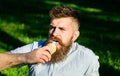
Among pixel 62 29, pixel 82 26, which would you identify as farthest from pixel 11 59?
pixel 82 26

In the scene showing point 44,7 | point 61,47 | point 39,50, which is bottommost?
point 44,7

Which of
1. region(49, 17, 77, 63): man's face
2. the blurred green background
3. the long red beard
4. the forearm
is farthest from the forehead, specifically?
the blurred green background

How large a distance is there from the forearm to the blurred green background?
353cm

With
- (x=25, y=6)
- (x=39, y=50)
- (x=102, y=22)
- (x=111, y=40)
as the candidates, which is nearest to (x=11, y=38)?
(x=111, y=40)

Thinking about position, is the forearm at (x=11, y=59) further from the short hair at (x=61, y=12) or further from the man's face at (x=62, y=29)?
the short hair at (x=61, y=12)

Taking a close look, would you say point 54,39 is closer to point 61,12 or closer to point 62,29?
point 62,29

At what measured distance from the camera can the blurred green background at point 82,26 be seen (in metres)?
8.95

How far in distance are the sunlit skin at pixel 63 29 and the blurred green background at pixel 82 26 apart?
2.82 meters

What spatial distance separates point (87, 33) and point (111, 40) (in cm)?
76

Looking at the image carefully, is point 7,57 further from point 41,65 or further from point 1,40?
point 1,40

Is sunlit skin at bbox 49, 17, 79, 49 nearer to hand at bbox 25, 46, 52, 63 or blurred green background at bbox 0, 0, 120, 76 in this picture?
hand at bbox 25, 46, 52, 63

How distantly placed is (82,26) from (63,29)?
6.54m

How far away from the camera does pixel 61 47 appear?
5.13m

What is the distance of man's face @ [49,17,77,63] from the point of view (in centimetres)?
512
